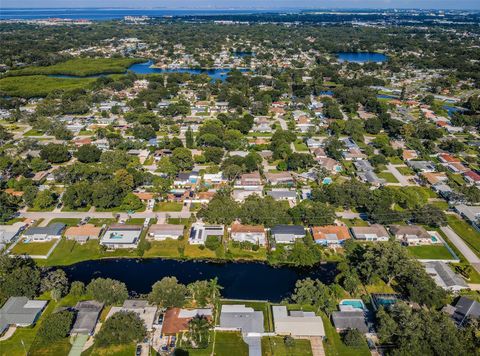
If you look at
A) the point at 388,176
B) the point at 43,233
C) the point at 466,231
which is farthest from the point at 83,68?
the point at 466,231

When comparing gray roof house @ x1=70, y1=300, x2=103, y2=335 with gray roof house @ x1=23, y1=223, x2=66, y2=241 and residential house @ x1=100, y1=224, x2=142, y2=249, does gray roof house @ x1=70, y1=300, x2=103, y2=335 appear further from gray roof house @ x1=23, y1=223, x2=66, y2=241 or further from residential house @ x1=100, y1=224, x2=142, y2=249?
gray roof house @ x1=23, y1=223, x2=66, y2=241

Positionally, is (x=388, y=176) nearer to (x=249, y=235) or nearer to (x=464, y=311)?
(x=249, y=235)

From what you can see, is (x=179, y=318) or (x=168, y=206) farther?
(x=168, y=206)

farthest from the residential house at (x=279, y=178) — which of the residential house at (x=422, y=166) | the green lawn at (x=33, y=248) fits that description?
the green lawn at (x=33, y=248)

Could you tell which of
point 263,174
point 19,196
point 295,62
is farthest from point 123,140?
point 295,62

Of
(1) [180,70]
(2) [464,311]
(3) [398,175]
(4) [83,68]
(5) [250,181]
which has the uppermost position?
(2) [464,311]

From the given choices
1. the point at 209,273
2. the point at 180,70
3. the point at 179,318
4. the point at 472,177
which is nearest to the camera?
the point at 179,318

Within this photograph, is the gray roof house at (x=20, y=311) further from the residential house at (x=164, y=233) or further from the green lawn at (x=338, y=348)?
the green lawn at (x=338, y=348)
